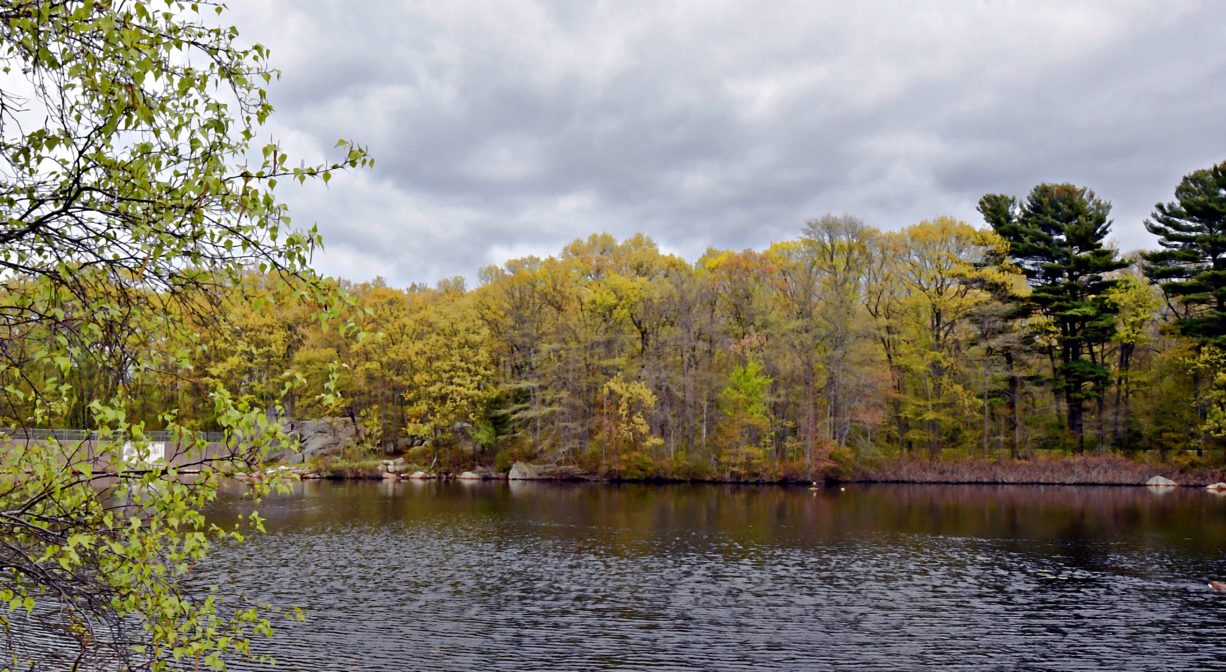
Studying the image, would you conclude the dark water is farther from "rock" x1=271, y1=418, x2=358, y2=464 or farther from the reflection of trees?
"rock" x1=271, y1=418, x2=358, y2=464

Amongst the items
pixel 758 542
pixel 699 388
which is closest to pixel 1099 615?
pixel 758 542

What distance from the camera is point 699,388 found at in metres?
62.7

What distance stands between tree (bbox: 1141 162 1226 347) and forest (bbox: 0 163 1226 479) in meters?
0.17

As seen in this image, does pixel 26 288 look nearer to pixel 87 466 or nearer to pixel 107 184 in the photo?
pixel 107 184

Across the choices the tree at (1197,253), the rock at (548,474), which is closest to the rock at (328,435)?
the rock at (548,474)

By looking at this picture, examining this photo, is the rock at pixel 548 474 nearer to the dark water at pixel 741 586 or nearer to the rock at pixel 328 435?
the rock at pixel 328 435

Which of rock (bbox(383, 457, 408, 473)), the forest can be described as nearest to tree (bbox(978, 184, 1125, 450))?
the forest

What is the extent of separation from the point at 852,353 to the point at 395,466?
3717 cm

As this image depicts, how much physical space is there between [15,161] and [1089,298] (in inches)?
2710

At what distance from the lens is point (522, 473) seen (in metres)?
64.9

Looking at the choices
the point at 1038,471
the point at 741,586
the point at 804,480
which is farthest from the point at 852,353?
the point at 741,586

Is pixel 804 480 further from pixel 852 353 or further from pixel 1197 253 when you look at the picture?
pixel 1197 253

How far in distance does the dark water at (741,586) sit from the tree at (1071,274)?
19482mm

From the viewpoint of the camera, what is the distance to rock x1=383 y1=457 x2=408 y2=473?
66875 mm
